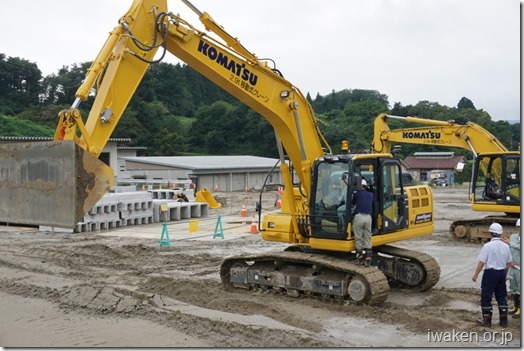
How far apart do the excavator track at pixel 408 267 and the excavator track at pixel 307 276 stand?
4.35 feet

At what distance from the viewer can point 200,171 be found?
45.8 metres

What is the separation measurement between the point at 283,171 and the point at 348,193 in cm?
173

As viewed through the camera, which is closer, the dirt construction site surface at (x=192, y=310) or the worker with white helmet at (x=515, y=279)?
the dirt construction site surface at (x=192, y=310)

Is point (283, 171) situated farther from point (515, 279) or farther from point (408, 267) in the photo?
point (515, 279)

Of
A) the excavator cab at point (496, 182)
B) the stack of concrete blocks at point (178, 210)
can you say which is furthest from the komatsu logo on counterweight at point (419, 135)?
the stack of concrete blocks at point (178, 210)

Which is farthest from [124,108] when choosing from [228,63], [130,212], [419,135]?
[130,212]

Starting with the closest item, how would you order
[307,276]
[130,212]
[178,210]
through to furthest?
[307,276] < [130,212] < [178,210]

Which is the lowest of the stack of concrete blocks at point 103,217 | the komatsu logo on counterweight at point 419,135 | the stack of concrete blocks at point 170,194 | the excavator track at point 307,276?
the excavator track at point 307,276

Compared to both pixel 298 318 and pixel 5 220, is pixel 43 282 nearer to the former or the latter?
pixel 5 220

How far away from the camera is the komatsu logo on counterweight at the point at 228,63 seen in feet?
35.2

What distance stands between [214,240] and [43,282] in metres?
7.94

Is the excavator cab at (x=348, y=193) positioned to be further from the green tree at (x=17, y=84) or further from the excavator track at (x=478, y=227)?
the green tree at (x=17, y=84)

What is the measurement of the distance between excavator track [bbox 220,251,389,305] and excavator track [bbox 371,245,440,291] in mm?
1325

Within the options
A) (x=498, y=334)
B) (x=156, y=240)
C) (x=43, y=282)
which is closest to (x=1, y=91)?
(x=156, y=240)
